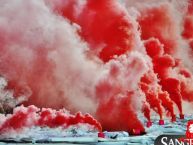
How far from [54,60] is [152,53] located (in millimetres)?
688

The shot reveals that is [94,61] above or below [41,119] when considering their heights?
above

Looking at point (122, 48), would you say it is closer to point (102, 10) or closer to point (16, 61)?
point (102, 10)

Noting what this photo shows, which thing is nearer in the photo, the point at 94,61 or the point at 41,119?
the point at 41,119

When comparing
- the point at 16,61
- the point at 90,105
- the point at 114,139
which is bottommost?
the point at 114,139

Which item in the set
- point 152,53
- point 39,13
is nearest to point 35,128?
point 39,13

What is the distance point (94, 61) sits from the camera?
255cm

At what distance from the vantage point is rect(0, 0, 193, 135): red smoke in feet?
8.10

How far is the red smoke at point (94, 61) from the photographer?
8.10 feet

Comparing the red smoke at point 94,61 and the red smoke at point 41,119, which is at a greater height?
the red smoke at point 94,61

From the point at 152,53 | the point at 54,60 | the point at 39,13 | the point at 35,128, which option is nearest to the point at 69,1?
the point at 39,13

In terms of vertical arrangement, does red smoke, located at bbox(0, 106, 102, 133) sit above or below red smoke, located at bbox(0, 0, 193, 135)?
below

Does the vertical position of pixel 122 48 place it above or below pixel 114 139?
above

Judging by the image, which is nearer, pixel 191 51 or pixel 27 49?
pixel 27 49

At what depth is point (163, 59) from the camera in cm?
264
